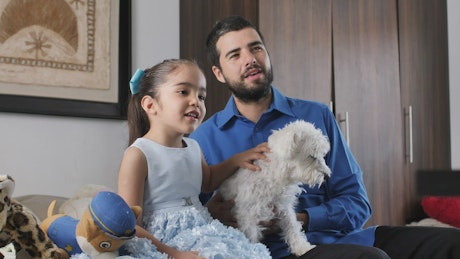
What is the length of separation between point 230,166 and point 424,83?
80.9 inches

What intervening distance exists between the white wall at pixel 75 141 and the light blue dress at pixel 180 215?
93 centimetres

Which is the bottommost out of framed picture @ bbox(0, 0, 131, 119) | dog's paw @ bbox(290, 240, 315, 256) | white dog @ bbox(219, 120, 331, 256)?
dog's paw @ bbox(290, 240, 315, 256)

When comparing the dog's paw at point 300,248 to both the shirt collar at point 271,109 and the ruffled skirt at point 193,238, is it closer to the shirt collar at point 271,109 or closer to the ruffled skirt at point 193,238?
the ruffled skirt at point 193,238

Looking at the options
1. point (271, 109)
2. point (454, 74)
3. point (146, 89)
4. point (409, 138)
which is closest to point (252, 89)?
point (271, 109)

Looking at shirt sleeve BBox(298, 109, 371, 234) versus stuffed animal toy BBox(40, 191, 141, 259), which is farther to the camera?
shirt sleeve BBox(298, 109, 371, 234)

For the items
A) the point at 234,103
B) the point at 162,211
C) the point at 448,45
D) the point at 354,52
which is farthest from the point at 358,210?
the point at 448,45

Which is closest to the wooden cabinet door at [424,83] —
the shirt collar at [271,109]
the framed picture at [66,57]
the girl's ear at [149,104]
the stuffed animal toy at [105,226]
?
the shirt collar at [271,109]

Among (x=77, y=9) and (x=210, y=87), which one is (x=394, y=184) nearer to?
(x=210, y=87)

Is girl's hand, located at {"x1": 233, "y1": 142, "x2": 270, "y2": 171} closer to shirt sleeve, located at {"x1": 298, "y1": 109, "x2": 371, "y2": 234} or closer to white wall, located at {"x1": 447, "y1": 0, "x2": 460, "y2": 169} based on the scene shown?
shirt sleeve, located at {"x1": 298, "y1": 109, "x2": 371, "y2": 234}

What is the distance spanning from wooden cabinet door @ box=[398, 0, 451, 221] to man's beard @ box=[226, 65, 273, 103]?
1507mm

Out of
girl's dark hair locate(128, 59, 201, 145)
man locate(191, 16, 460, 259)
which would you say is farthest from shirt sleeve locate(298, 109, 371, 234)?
girl's dark hair locate(128, 59, 201, 145)

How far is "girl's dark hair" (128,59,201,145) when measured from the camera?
5.38 feet

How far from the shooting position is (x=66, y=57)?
95.2 inches

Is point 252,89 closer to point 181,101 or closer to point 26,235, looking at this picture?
point 181,101
